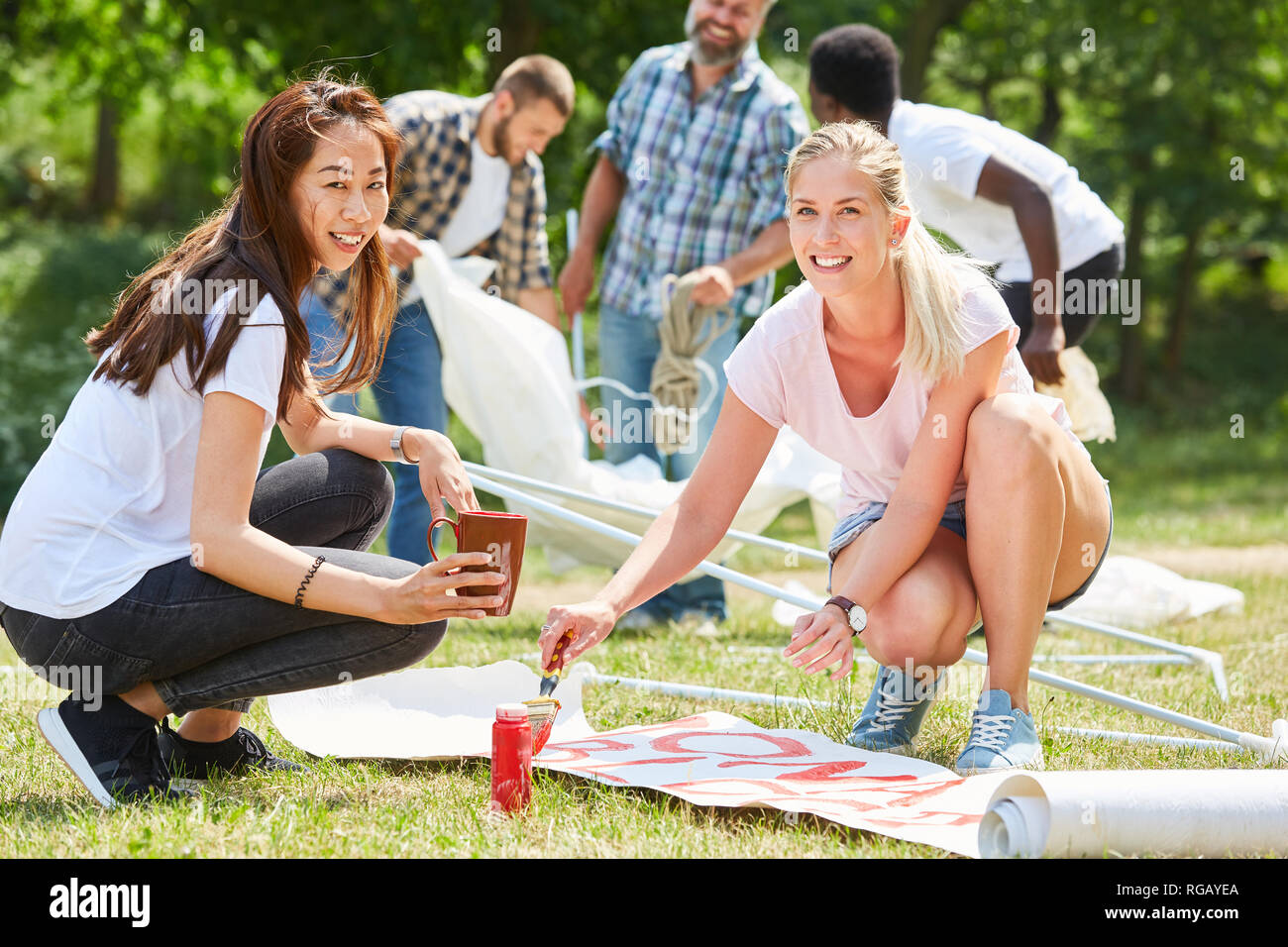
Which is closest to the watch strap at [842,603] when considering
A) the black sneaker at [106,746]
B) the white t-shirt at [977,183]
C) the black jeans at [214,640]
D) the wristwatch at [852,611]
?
the wristwatch at [852,611]

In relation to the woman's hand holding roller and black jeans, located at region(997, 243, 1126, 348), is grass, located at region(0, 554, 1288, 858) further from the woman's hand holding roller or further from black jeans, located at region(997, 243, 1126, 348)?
black jeans, located at region(997, 243, 1126, 348)

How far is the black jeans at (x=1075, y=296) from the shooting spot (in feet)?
15.2

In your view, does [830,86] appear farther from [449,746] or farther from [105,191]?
[105,191]

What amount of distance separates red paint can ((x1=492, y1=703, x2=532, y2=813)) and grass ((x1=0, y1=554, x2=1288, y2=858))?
0.16 feet

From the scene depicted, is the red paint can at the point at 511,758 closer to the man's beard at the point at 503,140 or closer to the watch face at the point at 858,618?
the watch face at the point at 858,618

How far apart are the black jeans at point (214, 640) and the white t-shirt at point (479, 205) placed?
8.73 feet

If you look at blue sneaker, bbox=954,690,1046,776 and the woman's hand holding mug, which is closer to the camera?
the woman's hand holding mug

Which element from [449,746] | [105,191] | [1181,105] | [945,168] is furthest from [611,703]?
[105,191]

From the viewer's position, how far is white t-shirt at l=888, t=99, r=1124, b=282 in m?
4.50

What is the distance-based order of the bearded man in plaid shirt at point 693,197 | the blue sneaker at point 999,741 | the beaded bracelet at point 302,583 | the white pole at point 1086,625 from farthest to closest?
1. the bearded man in plaid shirt at point 693,197
2. the white pole at point 1086,625
3. the blue sneaker at point 999,741
4. the beaded bracelet at point 302,583

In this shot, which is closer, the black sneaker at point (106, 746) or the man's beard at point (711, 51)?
the black sneaker at point (106, 746)

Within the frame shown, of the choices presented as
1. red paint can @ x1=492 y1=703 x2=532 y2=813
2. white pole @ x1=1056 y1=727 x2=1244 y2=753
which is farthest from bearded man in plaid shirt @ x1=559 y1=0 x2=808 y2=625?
red paint can @ x1=492 y1=703 x2=532 y2=813

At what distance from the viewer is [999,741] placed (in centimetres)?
278
